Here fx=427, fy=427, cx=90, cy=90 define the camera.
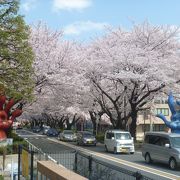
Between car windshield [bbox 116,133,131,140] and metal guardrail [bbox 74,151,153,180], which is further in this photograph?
car windshield [bbox 116,133,131,140]

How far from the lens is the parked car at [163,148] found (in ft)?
70.8

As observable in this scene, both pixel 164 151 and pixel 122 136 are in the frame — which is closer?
pixel 164 151

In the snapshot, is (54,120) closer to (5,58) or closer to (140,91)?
(140,91)

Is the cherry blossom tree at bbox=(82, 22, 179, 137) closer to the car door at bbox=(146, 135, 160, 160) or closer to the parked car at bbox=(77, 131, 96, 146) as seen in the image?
the parked car at bbox=(77, 131, 96, 146)

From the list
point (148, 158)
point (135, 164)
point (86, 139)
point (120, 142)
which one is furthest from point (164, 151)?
point (86, 139)

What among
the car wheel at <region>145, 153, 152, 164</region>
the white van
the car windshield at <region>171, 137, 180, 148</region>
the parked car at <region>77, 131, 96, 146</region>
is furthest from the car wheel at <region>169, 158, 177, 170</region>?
the parked car at <region>77, 131, 96, 146</region>

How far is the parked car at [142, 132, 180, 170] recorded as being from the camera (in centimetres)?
2158

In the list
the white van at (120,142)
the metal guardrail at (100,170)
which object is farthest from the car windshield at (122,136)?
the metal guardrail at (100,170)

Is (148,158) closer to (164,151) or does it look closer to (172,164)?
(164,151)

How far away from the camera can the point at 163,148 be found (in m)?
22.7

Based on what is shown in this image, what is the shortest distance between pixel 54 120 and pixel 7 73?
244 ft

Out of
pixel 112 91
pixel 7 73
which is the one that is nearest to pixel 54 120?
pixel 112 91

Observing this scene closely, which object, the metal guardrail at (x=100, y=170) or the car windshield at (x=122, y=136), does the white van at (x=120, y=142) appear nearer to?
the car windshield at (x=122, y=136)

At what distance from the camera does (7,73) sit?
24.5 metres
